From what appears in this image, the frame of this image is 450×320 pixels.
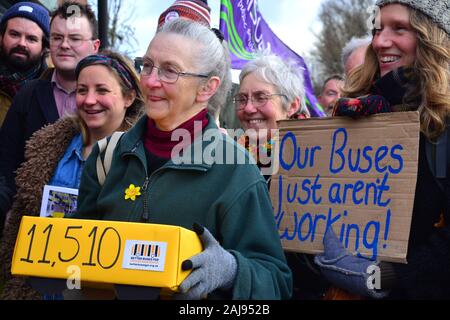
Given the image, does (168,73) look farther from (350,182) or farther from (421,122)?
(421,122)

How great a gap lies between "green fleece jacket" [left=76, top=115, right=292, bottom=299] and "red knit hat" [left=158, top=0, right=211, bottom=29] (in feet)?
5.40

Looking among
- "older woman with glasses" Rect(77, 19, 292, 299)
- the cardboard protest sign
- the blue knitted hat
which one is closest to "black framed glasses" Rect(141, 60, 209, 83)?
"older woman with glasses" Rect(77, 19, 292, 299)

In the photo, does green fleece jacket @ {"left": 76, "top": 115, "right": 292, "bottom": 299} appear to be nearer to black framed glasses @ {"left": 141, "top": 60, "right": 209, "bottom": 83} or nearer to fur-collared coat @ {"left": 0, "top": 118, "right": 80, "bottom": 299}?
black framed glasses @ {"left": 141, "top": 60, "right": 209, "bottom": 83}

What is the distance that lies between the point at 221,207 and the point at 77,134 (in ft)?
4.96

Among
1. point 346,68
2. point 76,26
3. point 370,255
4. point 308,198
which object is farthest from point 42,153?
point 346,68

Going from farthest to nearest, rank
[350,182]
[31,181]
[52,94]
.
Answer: [52,94]
[31,181]
[350,182]

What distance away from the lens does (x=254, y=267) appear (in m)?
2.28

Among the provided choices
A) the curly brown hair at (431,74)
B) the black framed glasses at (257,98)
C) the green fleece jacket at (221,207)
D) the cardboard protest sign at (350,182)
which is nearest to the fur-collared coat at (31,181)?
the green fleece jacket at (221,207)

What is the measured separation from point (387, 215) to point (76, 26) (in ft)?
8.41

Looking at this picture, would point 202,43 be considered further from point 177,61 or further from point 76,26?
point 76,26

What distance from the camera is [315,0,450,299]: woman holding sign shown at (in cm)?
256

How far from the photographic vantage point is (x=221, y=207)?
7.73 ft

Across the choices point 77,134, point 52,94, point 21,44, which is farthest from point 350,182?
point 21,44

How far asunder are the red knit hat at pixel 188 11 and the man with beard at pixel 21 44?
1101mm
